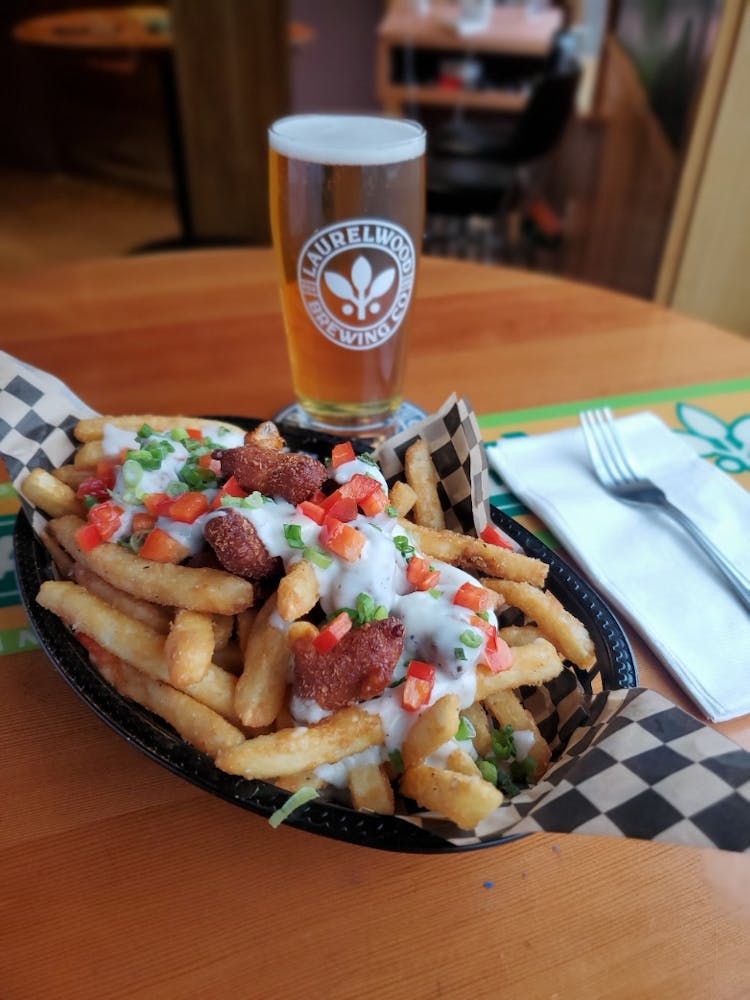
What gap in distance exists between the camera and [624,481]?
1384 millimetres

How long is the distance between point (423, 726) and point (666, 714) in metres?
0.25

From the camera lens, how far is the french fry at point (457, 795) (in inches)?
28.1

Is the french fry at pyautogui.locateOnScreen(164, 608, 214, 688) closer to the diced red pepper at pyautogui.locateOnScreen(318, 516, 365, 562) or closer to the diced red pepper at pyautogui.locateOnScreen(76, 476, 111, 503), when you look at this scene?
the diced red pepper at pyautogui.locateOnScreen(318, 516, 365, 562)

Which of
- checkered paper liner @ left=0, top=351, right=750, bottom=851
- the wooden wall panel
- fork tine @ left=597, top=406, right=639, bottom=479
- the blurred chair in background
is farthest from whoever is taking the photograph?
the blurred chair in background

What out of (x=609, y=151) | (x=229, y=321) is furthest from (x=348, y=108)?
(x=229, y=321)

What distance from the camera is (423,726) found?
780 mm

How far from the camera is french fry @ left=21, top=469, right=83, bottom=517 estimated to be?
1.05m

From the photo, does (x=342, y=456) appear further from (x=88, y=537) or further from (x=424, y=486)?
(x=88, y=537)

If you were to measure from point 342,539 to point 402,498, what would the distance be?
199 millimetres

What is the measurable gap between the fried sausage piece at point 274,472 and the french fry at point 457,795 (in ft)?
1.12

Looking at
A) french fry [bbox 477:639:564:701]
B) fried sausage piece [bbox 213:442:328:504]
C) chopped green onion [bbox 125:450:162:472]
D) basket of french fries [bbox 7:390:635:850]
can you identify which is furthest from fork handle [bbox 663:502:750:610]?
chopped green onion [bbox 125:450:162:472]

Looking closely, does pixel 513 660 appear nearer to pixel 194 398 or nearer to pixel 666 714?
pixel 666 714

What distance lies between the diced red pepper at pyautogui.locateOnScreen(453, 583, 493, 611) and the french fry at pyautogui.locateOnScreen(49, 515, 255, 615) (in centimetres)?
24

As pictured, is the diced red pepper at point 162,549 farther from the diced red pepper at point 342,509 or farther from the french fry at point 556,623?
the french fry at point 556,623
